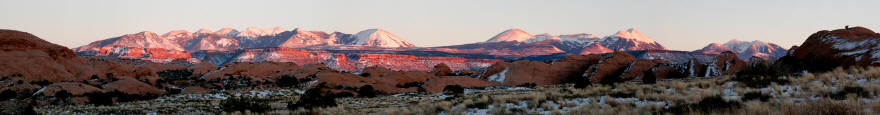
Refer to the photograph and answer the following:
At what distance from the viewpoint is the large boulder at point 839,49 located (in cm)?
2570

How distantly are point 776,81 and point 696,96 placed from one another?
4.64m

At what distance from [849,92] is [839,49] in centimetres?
2127

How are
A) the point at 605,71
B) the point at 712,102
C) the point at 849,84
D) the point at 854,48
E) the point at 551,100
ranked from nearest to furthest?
the point at 712,102 → the point at 849,84 → the point at 551,100 → the point at 854,48 → the point at 605,71

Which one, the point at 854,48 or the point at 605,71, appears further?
the point at 605,71

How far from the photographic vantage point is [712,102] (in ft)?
39.7

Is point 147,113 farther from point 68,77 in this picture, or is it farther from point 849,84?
point 68,77

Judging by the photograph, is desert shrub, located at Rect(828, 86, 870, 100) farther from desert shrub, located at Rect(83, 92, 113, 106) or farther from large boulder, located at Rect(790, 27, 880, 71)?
desert shrub, located at Rect(83, 92, 113, 106)

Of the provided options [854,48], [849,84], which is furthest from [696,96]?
[854,48]

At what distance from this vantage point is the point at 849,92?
12102 millimetres

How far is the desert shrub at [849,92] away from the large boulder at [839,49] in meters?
13.9

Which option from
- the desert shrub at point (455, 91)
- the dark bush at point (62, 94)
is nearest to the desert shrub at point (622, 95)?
the desert shrub at point (455, 91)

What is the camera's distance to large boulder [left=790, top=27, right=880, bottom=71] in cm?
2570

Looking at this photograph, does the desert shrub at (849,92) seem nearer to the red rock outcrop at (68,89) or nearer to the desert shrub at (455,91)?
the desert shrub at (455,91)

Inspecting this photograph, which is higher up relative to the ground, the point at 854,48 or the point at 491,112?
the point at 854,48
